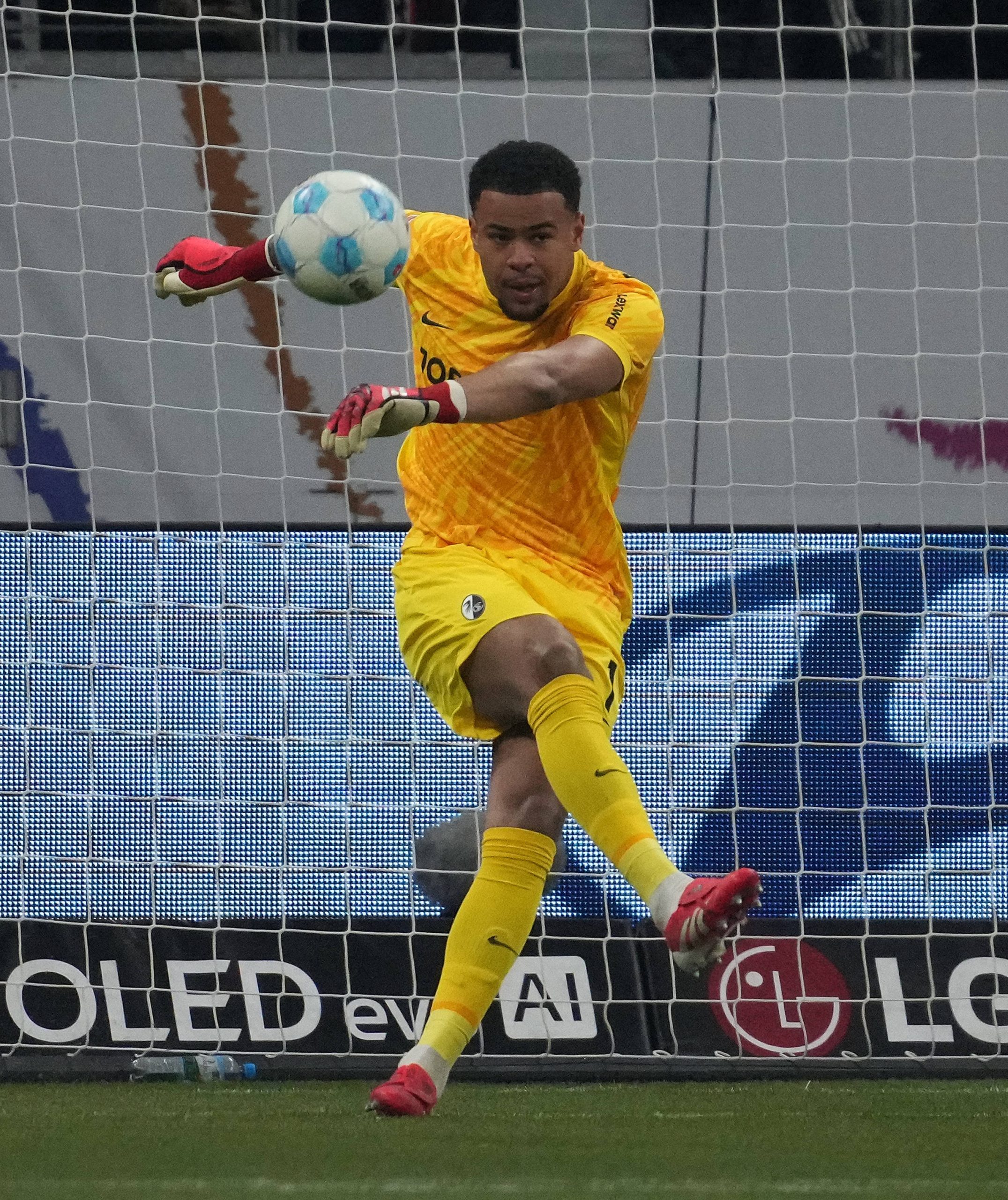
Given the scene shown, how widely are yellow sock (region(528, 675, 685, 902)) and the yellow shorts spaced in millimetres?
194

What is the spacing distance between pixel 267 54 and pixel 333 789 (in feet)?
7.82

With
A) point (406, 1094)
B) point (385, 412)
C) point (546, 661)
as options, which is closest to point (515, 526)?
point (546, 661)

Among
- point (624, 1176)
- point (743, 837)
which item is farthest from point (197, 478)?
point (624, 1176)

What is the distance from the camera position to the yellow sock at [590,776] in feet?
11.6

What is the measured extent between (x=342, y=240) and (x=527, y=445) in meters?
0.62

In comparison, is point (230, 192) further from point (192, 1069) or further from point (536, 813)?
point (536, 813)

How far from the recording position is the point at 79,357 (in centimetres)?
561

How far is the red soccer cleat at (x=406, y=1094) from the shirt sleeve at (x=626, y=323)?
1.45m

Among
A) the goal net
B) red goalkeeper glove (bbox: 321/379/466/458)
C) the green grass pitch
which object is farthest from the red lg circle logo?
red goalkeeper glove (bbox: 321/379/466/458)

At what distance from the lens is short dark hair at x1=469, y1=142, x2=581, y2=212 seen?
375 cm

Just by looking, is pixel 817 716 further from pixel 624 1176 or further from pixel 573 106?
pixel 624 1176

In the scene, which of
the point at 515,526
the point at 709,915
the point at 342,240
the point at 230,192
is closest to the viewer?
the point at 709,915

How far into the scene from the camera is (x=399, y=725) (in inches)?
210

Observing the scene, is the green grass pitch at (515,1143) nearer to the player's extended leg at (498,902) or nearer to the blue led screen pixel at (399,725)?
the player's extended leg at (498,902)
